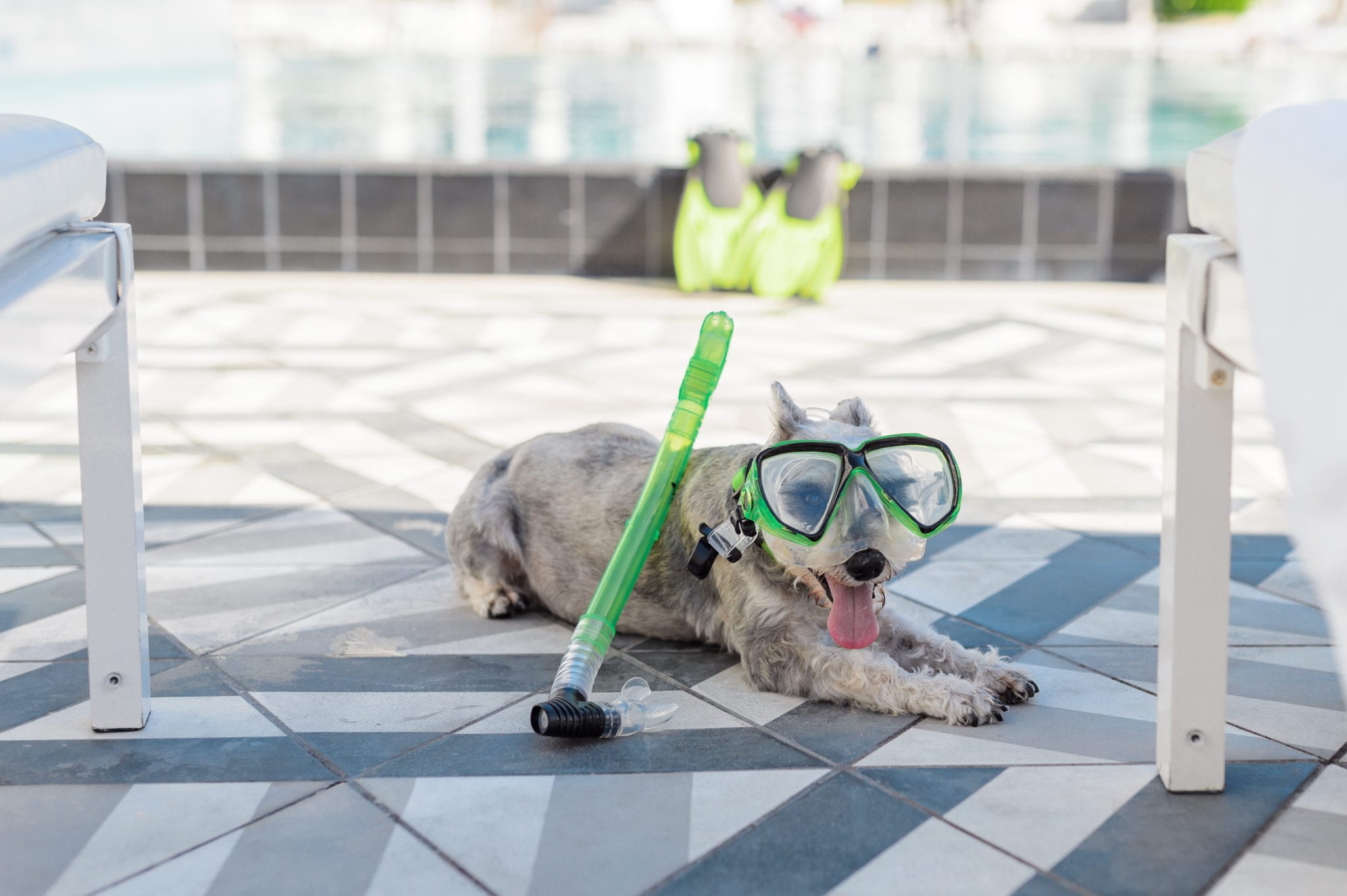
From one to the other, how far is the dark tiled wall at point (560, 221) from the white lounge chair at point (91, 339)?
7.25 metres

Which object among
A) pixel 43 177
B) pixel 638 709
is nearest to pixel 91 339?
pixel 43 177

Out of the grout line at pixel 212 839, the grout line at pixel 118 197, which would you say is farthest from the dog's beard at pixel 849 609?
the grout line at pixel 118 197

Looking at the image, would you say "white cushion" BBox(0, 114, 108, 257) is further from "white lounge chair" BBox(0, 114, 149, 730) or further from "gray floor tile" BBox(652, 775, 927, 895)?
"gray floor tile" BBox(652, 775, 927, 895)

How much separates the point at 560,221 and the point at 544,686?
23.2ft

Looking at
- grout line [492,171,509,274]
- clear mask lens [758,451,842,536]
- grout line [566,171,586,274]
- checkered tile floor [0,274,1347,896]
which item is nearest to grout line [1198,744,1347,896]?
checkered tile floor [0,274,1347,896]

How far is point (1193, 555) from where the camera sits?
2.65 metres

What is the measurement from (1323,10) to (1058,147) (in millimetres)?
43788

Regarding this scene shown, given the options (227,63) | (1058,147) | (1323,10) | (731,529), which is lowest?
(731,529)

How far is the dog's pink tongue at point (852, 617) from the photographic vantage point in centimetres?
319

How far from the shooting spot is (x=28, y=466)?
545cm

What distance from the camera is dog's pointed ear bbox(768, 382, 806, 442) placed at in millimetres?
3293

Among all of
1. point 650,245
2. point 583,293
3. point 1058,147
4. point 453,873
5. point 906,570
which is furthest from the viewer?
point 1058,147

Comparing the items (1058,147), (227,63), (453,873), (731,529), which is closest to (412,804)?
(453,873)

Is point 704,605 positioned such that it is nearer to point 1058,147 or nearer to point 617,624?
point 617,624
